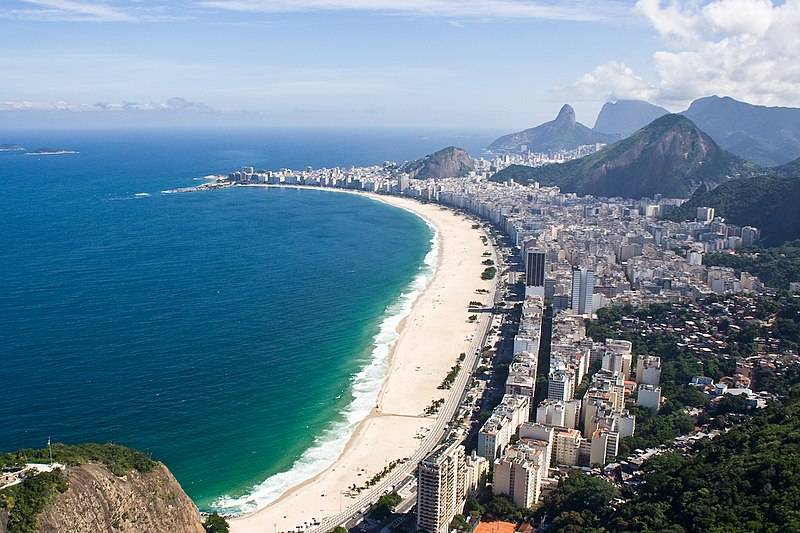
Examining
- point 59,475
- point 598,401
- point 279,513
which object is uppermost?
point 59,475

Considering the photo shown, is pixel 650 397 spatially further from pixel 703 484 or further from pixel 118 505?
pixel 118 505

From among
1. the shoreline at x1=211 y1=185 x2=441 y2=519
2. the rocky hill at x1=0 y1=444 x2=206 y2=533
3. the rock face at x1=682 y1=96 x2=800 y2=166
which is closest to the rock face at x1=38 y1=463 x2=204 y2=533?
the rocky hill at x1=0 y1=444 x2=206 y2=533

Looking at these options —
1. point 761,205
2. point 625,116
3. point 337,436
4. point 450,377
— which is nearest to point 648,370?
point 450,377

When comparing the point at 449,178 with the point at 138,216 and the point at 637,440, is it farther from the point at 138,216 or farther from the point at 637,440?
the point at 637,440

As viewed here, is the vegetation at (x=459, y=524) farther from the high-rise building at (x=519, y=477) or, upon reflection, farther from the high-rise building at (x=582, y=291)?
the high-rise building at (x=582, y=291)

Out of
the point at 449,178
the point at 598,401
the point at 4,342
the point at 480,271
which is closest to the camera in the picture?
the point at 598,401

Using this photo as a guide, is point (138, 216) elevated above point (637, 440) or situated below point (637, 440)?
above

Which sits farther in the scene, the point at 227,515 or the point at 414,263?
the point at 414,263

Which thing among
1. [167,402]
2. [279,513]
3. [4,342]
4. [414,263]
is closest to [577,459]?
[279,513]
